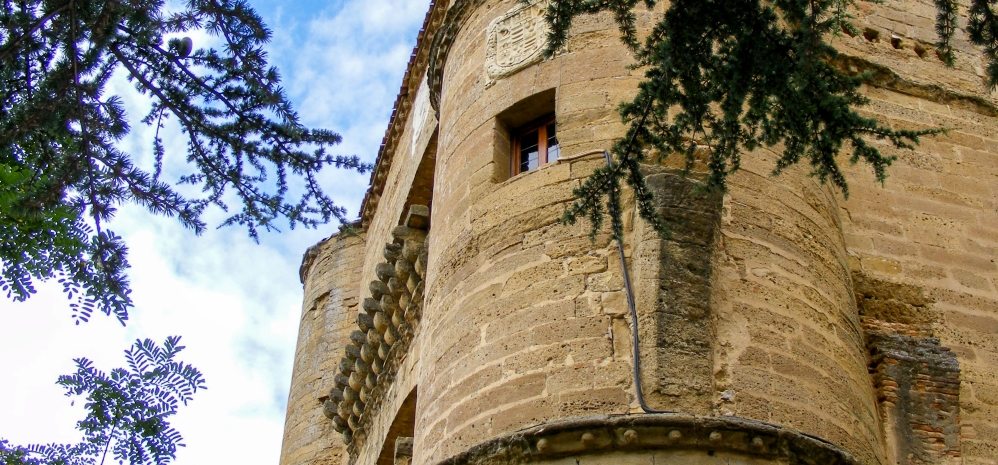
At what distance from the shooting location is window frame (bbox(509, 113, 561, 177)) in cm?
738

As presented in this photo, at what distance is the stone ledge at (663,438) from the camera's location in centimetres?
550

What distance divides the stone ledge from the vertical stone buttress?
7694mm

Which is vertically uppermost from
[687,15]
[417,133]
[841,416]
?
[417,133]

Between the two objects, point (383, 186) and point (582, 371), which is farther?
Result: point (383, 186)

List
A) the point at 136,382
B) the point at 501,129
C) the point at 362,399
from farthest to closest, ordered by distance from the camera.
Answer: the point at 362,399
the point at 501,129
the point at 136,382

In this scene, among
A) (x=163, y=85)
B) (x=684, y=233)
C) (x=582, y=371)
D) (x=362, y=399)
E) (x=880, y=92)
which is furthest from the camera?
(x=362, y=399)

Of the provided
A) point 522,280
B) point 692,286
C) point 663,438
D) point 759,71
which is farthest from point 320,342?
point 759,71

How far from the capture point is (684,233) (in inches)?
246

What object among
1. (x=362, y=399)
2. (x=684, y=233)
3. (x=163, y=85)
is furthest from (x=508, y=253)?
(x=362, y=399)

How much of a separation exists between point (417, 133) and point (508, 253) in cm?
548

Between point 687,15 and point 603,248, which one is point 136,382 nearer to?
point 603,248

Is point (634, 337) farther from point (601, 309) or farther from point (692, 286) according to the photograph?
point (692, 286)

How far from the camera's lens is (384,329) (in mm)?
10781

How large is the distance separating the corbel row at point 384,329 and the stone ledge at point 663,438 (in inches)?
168
